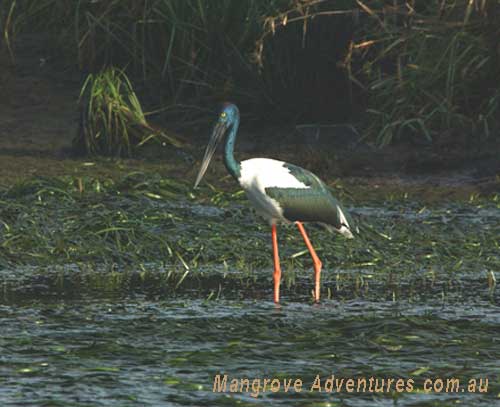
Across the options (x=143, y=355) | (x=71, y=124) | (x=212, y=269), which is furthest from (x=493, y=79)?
(x=143, y=355)

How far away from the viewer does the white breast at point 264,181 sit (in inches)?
361

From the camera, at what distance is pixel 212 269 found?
970cm

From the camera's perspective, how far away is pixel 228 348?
712cm

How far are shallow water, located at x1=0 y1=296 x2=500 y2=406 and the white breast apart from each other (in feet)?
2.88

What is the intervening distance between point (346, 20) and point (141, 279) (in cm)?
650

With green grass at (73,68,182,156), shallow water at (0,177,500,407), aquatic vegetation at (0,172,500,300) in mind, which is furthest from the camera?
green grass at (73,68,182,156)

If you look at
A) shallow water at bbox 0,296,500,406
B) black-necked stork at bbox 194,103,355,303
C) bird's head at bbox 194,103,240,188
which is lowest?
shallow water at bbox 0,296,500,406

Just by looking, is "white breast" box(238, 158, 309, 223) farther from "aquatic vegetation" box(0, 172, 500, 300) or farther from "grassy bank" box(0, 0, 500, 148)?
"grassy bank" box(0, 0, 500, 148)

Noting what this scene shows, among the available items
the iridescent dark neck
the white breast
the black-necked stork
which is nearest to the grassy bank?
the iridescent dark neck

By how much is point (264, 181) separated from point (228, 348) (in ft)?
7.27

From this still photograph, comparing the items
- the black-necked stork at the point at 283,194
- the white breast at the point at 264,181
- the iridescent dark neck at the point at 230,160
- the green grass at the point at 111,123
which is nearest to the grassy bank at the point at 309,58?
the green grass at the point at 111,123

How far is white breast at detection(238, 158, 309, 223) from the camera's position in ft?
30.1

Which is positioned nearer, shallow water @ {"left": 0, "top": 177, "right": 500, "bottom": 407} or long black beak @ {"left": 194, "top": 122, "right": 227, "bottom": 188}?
shallow water @ {"left": 0, "top": 177, "right": 500, "bottom": 407}

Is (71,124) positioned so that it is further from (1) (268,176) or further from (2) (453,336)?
(2) (453,336)
